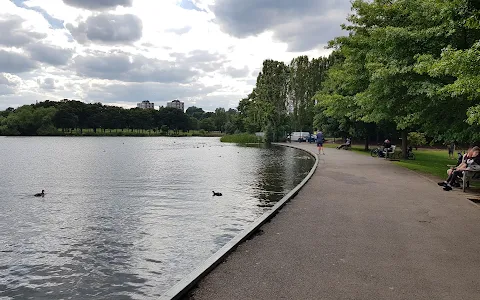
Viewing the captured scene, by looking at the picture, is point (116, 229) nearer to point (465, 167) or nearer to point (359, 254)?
point (359, 254)

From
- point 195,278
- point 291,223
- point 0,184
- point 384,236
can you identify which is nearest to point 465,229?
point 384,236

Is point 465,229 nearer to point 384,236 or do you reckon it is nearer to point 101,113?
point 384,236

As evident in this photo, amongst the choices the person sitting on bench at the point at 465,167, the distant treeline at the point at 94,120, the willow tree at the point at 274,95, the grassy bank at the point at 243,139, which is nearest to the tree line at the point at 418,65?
the person sitting on bench at the point at 465,167

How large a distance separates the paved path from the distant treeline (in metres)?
82.2

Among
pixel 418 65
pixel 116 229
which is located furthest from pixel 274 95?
pixel 116 229

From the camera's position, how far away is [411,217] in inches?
370

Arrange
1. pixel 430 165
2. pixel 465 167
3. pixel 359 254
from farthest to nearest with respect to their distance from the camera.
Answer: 1. pixel 430 165
2. pixel 465 167
3. pixel 359 254

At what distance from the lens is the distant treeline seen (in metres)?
114

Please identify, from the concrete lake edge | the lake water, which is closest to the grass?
the lake water

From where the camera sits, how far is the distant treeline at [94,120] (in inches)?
4500

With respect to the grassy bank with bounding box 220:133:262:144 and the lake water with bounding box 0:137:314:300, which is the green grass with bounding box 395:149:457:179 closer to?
the lake water with bounding box 0:137:314:300

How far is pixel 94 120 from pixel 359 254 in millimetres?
137731

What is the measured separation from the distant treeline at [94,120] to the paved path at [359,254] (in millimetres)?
82185

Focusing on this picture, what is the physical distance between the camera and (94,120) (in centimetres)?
13350
